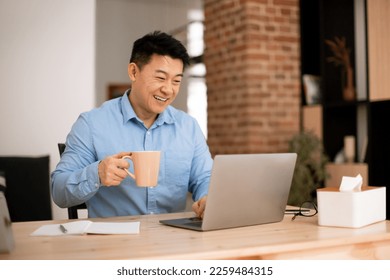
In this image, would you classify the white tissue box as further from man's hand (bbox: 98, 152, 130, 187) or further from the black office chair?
the black office chair

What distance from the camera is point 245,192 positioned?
1.42m

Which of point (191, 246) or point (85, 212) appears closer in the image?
point (191, 246)

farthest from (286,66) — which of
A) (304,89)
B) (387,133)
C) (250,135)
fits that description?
(387,133)

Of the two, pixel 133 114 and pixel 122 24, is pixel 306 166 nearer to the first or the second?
pixel 133 114

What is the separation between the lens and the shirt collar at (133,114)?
202 centimetres

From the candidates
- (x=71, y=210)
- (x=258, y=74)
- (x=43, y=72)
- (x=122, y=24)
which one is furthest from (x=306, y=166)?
(x=122, y=24)

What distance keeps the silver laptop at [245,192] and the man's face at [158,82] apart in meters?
0.59

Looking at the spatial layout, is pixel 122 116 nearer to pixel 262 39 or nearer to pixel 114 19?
pixel 262 39

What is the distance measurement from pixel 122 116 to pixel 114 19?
5.09 meters

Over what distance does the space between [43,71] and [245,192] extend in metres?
1.65

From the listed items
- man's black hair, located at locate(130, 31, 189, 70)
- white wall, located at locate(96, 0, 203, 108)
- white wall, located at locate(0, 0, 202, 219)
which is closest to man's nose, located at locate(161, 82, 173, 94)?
man's black hair, located at locate(130, 31, 189, 70)

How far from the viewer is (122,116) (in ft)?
6.70

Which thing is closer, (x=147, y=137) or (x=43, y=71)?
(x=147, y=137)

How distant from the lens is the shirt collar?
2018 mm
